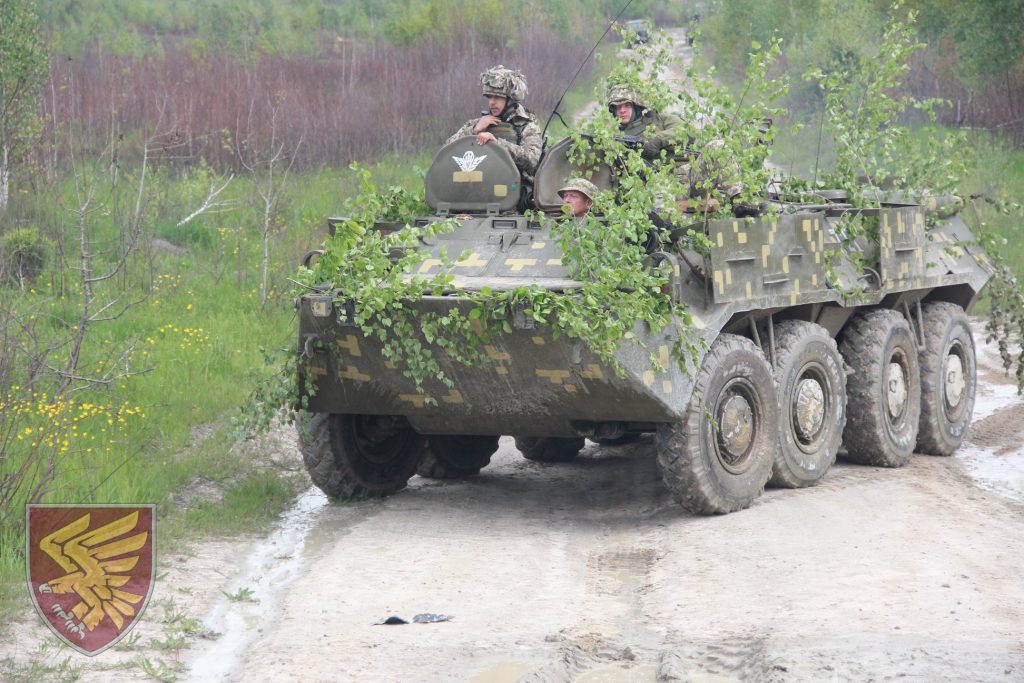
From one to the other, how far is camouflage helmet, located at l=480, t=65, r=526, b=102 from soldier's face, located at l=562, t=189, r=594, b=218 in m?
1.03

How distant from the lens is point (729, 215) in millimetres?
8062

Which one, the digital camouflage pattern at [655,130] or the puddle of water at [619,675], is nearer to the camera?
the puddle of water at [619,675]

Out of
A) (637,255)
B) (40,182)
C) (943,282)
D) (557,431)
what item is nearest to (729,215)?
(637,255)

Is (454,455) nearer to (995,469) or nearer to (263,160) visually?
(995,469)

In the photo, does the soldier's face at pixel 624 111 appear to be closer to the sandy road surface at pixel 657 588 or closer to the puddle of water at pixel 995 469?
the sandy road surface at pixel 657 588

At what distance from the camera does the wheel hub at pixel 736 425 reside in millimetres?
7926

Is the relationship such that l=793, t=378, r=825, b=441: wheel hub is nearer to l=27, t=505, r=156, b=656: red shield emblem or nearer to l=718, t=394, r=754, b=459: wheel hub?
l=718, t=394, r=754, b=459: wheel hub

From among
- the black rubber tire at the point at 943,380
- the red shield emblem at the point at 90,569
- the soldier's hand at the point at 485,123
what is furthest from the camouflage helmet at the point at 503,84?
the black rubber tire at the point at 943,380

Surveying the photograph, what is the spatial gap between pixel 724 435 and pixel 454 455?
2086 mm

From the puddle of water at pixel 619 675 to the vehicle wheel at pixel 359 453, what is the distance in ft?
10.3

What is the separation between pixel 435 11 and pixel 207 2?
11.2 metres

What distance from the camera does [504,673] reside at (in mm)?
5488

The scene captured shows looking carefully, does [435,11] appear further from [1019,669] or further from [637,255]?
[1019,669]

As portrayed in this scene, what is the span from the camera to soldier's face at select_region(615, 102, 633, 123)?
8875 mm
